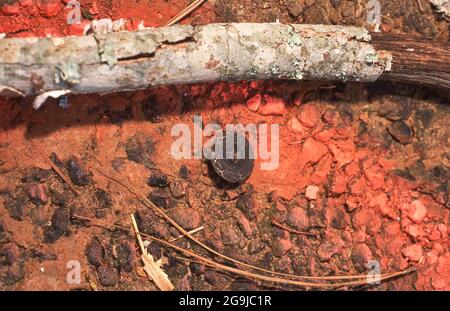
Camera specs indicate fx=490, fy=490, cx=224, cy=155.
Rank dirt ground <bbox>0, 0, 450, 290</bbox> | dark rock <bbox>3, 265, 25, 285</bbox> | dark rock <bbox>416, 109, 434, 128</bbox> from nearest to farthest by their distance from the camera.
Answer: dark rock <bbox>3, 265, 25, 285</bbox> → dirt ground <bbox>0, 0, 450, 290</bbox> → dark rock <bbox>416, 109, 434, 128</bbox>

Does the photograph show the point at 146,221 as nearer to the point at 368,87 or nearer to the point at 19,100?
the point at 19,100

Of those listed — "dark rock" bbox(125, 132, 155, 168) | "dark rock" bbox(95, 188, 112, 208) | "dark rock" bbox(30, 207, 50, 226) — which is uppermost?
"dark rock" bbox(125, 132, 155, 168)

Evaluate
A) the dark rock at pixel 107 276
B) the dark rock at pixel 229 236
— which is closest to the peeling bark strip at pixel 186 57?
the dark rock at pixel 229 236

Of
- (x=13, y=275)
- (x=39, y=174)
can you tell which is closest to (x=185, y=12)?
(x=39, y=174)

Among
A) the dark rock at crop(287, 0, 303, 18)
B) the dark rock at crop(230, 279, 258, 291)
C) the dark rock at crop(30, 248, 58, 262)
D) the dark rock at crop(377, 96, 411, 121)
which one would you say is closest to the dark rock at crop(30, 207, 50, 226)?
the dark rock at crop(30, 248, 58, 262)

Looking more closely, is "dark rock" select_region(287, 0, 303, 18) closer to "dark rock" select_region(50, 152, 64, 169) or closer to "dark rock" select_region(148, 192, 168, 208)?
"dark rock" select_region(148, 192, 168, 208)
